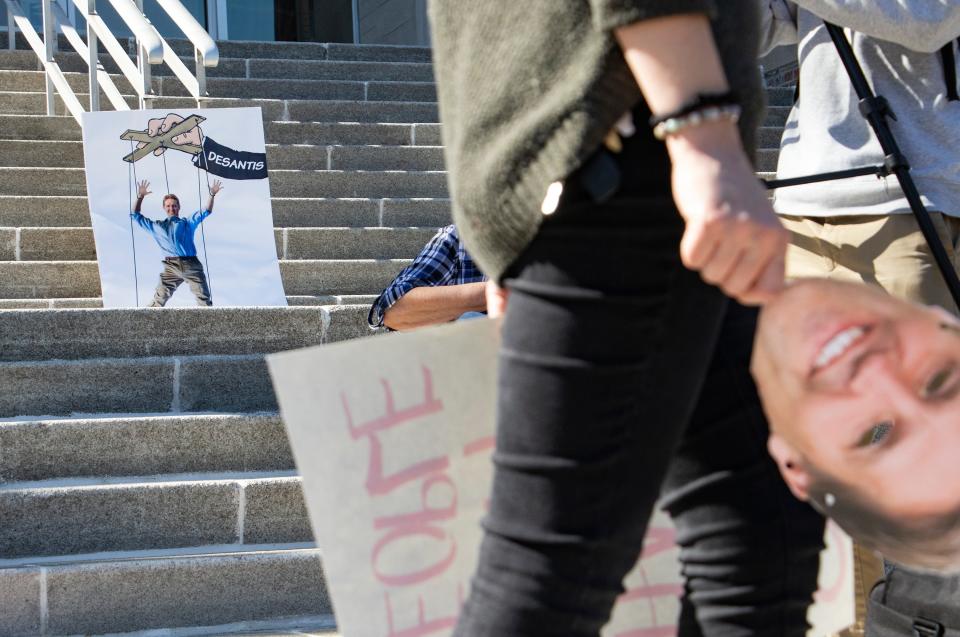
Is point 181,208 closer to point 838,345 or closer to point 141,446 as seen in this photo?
point 141,446

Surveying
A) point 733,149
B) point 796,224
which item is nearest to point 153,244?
point 796,224

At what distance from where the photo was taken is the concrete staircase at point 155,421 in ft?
9.45

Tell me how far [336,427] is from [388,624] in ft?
0.77

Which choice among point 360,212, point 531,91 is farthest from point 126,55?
point 531,91

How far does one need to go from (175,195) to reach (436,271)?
6.91 ft

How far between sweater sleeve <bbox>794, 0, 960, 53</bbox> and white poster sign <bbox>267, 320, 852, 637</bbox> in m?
1.07

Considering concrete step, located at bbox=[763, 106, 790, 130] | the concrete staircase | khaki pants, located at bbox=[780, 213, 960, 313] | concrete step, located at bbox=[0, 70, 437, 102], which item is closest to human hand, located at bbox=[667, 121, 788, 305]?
the concrete staircase

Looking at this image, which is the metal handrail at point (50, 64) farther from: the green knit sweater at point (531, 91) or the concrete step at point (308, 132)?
the green knit sweater at point (531, 91)

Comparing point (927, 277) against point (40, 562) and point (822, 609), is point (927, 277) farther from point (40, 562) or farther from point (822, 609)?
point (40, 562)

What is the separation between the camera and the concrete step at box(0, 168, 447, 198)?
5.30 meters

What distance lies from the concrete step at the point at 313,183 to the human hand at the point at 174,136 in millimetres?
550

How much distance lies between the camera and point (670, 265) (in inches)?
42.4

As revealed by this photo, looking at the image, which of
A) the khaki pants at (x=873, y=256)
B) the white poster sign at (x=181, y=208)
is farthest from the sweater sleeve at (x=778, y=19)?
the white poster sign at (x=181, y=208)

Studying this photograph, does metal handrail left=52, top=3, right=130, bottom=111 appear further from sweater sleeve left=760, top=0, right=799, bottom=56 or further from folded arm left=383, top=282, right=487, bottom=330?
sweater sleeve left=760, top=0, right=799, bottom=56
